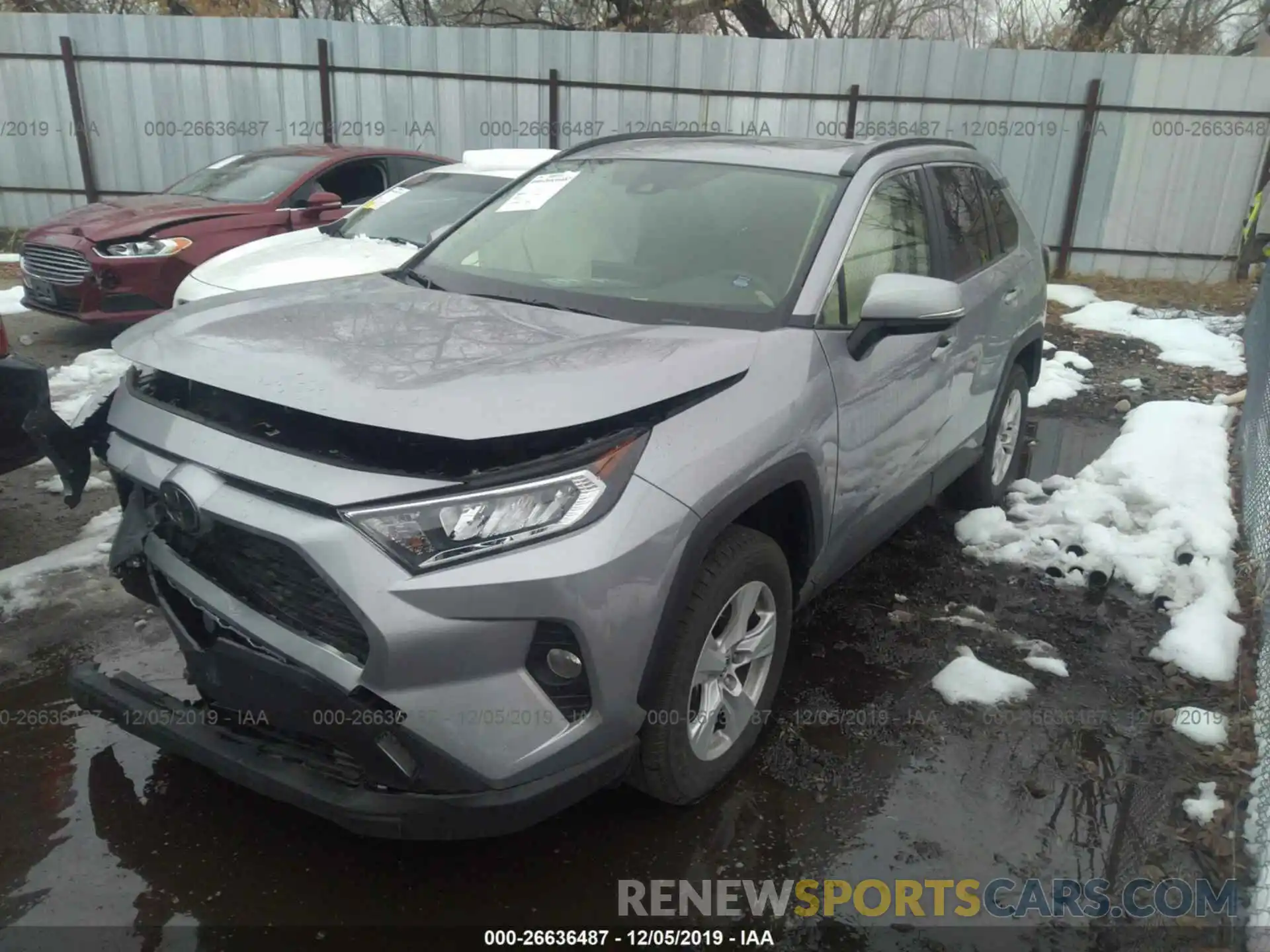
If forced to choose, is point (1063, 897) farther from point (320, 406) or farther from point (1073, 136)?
point (1073, 136)

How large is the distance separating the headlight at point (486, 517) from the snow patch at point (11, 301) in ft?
26.5

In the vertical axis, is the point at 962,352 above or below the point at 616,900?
above

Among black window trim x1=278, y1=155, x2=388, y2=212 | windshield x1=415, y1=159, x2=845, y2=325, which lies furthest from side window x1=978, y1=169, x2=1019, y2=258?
black window trim x1=278, y1=155, x2=388, y2=212

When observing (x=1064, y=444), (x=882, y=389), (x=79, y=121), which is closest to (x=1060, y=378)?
(x=1064, y=444)

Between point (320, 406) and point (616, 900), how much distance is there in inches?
58.7

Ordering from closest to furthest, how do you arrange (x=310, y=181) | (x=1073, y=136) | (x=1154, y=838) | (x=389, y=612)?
(x=389, y=612) < (x=1154, y=838) < (x=310, y=181) < (x=1073, y=136)

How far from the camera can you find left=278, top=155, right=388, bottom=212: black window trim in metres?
8.06

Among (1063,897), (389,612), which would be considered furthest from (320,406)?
(1063,897)

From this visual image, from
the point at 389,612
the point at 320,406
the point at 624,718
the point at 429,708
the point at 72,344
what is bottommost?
the point at 72,344

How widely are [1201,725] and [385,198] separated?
6.38 meters

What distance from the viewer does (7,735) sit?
3.13 m

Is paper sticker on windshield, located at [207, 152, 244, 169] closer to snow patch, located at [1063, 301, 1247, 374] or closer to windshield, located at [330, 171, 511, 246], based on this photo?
windshield, located at [330, 171, 511, 246]

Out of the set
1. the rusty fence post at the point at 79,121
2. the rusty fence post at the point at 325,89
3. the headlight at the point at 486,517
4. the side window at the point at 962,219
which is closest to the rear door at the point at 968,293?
the side window at the point at 962,219

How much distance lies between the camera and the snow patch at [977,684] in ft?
11.6
